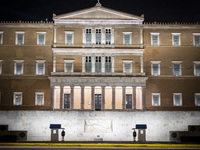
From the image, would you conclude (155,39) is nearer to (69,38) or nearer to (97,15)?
(97,15)

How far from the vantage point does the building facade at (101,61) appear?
44156 mm

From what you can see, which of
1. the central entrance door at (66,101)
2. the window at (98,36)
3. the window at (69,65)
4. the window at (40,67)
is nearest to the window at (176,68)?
the window at (98,36)

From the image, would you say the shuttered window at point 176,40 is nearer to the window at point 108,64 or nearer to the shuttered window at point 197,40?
the shuttered window at point 197,40

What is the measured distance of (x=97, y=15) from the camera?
149 feet

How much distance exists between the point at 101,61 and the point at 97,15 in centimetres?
713

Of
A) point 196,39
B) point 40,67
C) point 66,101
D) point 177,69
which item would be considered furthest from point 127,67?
point 40,67

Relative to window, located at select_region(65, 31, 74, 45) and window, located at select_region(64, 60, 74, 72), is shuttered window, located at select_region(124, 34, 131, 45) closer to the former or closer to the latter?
window, located at select_region(65, 31, 74, 45)

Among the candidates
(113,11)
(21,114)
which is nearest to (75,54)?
(113,11)

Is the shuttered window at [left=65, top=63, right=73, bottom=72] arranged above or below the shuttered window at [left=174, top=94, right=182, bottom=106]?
above

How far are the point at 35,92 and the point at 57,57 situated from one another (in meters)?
6.17

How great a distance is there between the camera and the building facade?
145ft

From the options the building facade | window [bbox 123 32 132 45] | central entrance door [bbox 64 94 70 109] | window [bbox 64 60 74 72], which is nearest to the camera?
central entrance door [bbox 64 94 70 109]

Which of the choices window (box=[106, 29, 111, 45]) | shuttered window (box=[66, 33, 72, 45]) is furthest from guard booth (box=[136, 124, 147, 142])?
shuttered window (box=[66, 33, 72, 45])

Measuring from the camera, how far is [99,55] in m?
44.6
